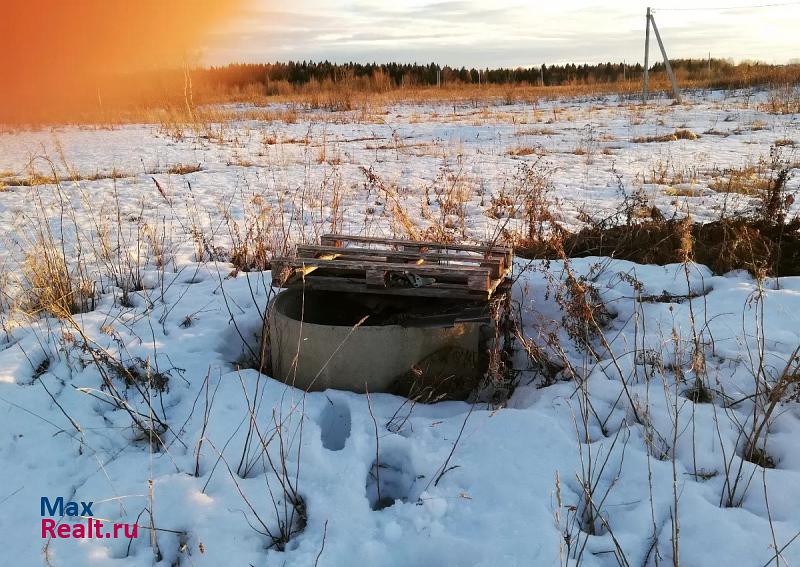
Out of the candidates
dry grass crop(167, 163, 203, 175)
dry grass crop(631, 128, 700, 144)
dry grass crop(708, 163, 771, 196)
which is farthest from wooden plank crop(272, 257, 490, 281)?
dry grass crop(631, 128, 700, 144)

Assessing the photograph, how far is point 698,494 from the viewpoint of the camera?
7.51 ft

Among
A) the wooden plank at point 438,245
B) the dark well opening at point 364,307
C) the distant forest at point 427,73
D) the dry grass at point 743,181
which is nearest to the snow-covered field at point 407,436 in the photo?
the dark well opening at point 364,307

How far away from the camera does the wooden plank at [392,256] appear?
11.9 ft

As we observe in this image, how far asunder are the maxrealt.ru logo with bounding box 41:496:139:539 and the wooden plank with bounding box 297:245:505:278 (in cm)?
190

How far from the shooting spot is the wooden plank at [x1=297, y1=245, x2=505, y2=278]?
11.9 ft

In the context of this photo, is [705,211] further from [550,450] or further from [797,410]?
[550,450]

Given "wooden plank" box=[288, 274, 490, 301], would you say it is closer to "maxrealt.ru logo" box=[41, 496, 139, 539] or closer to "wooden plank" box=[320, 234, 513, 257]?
"wooden plank" box=[320, 234, 513, 257]

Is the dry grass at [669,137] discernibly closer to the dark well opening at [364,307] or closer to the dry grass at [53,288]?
the dark well opening at [364,307]

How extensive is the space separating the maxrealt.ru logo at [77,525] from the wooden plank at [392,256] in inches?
74.7

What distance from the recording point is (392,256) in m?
3.84

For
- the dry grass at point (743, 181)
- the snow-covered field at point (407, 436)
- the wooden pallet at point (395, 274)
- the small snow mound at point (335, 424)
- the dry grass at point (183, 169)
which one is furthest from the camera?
the dry grass at point (183, 169)

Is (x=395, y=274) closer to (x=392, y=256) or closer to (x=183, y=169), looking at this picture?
(x=392, y=256)

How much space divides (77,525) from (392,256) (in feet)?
7.22

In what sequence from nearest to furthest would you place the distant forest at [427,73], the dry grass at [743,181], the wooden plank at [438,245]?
the wooden plank at [438,245] < the dry grass at [743,181] < the distant forest at [427,73]
